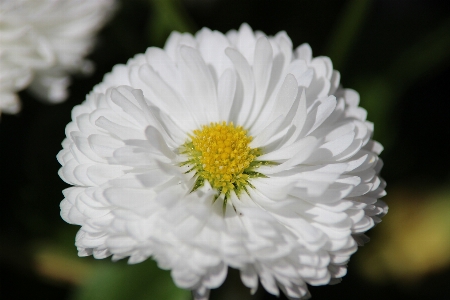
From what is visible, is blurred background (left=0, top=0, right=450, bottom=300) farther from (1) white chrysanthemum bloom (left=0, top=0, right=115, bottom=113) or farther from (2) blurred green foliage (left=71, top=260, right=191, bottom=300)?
(1) white chrysanthemum bloom (left=0, top=0, right=115, bottom=113)

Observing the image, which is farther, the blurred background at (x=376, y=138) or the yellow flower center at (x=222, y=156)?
the blurred background at (x=376, y=138)

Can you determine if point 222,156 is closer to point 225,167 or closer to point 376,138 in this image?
point 225,167

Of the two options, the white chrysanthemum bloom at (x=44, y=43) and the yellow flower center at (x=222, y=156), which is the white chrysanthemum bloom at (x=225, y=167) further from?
the white chrysanthemum bloom at (x=44, y=43)

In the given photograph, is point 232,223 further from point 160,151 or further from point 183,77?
point 183,77

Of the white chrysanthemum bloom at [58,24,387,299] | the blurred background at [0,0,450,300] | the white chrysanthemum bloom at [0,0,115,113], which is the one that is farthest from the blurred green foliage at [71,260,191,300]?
the white chrysanthemum bloom at [0,0,115,113]

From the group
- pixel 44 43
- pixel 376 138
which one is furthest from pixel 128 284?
pixel 376 138

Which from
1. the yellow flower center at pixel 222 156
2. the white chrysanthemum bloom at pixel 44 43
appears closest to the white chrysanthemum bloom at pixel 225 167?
the yellow flower center at pixel 222 156

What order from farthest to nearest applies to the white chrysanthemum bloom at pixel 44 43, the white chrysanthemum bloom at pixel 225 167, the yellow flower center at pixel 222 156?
1. the white chrysanthemum bloom at pixel 44 43
2. the yellow flower center at pixel 222 156
3. the white chrysanthemum bloom at pixel 225 167
